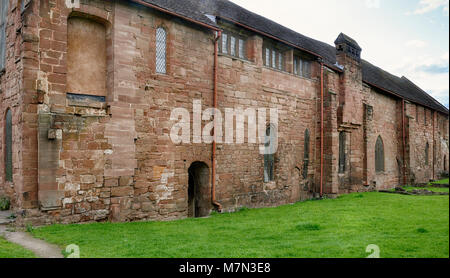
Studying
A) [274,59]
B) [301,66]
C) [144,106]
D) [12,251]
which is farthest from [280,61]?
[12,251]

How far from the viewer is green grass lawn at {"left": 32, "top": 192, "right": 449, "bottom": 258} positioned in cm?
710

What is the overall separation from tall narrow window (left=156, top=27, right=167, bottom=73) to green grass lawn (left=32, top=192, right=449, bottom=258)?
200 inches

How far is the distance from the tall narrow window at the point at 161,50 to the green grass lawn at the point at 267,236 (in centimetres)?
508

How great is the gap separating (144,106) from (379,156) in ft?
66.6

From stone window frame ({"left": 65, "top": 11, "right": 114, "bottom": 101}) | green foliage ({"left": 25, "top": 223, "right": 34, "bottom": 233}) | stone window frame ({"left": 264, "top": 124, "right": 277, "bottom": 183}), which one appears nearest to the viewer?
green foliage ({"left": 25, "top": 223, "right": 34, "bottom": 233})

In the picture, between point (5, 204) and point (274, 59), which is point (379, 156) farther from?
point (5, 204)

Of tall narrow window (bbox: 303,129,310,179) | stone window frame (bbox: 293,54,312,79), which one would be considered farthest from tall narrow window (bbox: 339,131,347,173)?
stone window frame (bbox: 293,54,312,79)

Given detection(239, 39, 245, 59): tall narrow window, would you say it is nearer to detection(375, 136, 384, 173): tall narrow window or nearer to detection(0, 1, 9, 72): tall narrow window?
detection(0, 1, 9, 72): tall narrow window

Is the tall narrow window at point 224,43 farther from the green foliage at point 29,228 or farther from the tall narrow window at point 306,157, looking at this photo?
the green foliage at point 29,228

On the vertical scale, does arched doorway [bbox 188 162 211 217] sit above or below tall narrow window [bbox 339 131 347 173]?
below

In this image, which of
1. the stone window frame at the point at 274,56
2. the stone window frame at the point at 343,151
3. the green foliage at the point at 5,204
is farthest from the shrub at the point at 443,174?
the green foliage at the point at 5,204

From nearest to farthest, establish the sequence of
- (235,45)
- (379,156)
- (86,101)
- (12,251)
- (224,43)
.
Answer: (12,251), (86,101), (224,43), (235,45), (379,156)

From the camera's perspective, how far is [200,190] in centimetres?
1353
